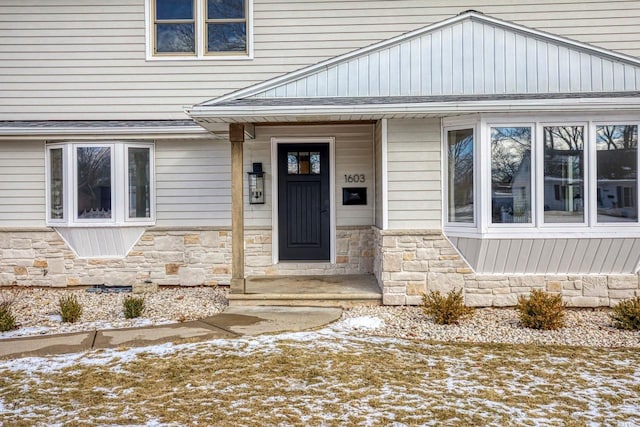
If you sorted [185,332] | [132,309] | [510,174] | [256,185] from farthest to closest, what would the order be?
[256,185] < [510,174] < [132,309] < [185,332]

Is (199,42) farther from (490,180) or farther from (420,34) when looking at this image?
(490,180)

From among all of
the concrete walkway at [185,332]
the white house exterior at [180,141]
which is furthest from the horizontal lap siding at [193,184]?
the concrete walkway at [185,332]

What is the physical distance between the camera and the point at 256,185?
8539 millimetres

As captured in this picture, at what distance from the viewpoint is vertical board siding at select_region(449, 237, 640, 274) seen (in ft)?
21.1

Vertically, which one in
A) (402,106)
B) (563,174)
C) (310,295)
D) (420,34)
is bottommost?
(310,295)

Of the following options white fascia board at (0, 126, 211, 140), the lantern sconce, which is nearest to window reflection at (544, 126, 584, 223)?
the lantern sconce

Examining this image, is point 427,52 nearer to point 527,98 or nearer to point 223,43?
point 527,98

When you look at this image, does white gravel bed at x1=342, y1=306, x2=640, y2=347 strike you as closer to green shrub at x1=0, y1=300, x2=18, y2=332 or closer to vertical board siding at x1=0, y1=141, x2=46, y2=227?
green shrub at x1=0, y1=300, x2=18, y2=332

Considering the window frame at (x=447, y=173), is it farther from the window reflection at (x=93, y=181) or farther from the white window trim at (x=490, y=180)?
the window reflection at (x=93, y=181)

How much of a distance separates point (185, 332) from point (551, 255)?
4.73 metres

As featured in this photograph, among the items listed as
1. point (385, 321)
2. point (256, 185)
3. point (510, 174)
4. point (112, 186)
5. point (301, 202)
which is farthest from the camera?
point (301, 202)

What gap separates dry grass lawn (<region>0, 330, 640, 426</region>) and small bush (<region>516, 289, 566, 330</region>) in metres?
0.68

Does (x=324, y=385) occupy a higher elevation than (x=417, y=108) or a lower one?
lower

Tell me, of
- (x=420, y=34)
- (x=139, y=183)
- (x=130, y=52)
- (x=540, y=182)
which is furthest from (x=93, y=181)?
(x=540, y=182)
